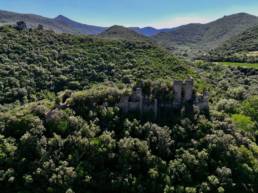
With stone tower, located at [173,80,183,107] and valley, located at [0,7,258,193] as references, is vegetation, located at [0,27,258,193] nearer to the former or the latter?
valley, located at [0,7,258,193]

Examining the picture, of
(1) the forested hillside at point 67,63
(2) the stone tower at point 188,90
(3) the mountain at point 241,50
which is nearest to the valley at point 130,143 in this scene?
(2) the stone tower at point 188,90

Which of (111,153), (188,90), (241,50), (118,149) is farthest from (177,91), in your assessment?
(241,50)

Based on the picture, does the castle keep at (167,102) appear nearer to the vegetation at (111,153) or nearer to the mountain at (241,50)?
the vegetation at (111,153)

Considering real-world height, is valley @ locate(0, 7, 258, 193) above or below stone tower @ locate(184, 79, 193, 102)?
below

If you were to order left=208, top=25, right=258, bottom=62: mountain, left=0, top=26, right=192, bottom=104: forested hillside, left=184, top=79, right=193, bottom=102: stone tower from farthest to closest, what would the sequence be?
left=208, top=25, right=258, bottom=62: mountain < left=0, top=26, right=192, bottom=104: forested hillside < left=184, top=79, right=193, bottom=102: stone tower

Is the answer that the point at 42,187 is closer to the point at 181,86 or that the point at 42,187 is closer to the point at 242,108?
the point at 181,86

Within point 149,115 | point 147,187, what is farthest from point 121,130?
point 147,187

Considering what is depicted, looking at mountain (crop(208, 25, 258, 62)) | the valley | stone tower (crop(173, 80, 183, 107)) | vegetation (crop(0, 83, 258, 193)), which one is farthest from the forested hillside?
mountain (crop(208, 25, 258, 62))
